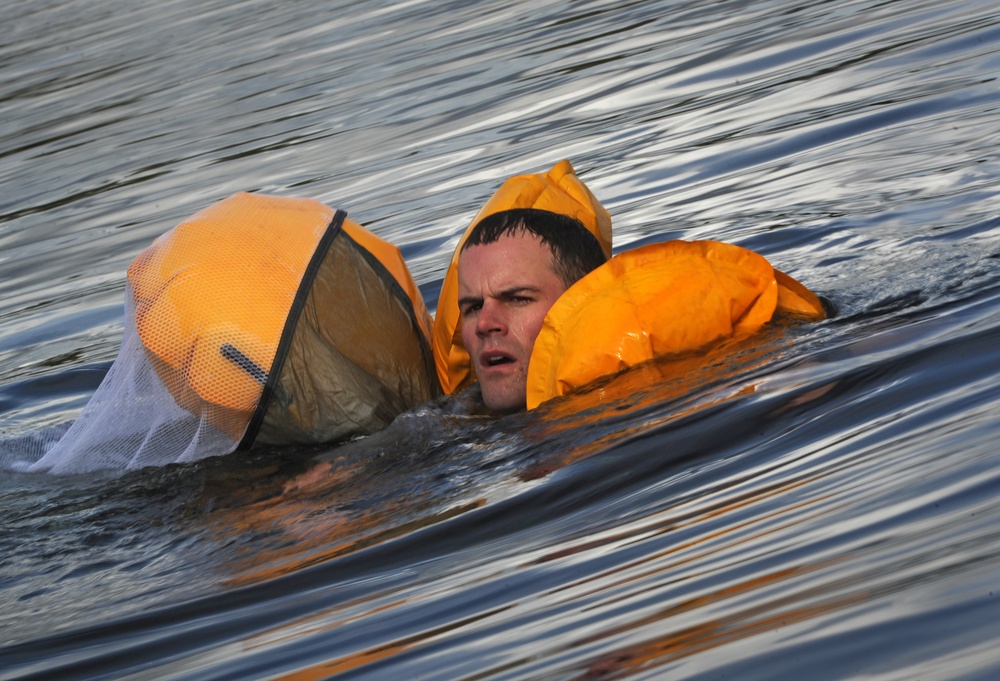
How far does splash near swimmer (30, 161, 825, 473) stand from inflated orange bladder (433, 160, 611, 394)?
389mm

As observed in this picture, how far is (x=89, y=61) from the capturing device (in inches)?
754

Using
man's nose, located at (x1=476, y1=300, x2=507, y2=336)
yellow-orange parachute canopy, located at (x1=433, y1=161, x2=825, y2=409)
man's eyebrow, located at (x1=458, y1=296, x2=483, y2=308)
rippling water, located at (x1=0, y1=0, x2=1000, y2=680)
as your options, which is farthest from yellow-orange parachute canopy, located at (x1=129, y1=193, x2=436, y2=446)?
yellow-orange parachute canopy, located at (x1=433, y1=161, x2=825, y2=409)

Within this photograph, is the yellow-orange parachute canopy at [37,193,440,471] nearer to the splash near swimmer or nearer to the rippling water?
the splash near swimmer

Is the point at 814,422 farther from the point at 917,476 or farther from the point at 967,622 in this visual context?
the point at 967,622

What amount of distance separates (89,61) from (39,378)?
12.4m

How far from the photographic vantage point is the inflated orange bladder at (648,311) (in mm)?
4992

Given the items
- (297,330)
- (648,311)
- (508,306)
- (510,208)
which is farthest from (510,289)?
(297,330)

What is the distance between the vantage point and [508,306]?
5.42m

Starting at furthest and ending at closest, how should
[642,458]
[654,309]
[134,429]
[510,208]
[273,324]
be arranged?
[510,208]
[134,429]
[273,324]
[654,309]
[642,458]

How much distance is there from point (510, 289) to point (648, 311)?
65 cm

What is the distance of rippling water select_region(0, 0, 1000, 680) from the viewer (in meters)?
3.04

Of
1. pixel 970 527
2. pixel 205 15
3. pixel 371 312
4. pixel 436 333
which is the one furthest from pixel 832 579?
pixel 205 15

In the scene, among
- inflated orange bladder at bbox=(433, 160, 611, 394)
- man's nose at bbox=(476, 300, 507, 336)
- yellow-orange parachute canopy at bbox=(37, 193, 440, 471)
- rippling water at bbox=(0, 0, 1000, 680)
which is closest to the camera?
rippling water at bbox=(0, 0, 1000, 680)

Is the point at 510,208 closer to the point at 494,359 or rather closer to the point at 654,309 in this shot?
the point at 494,359
